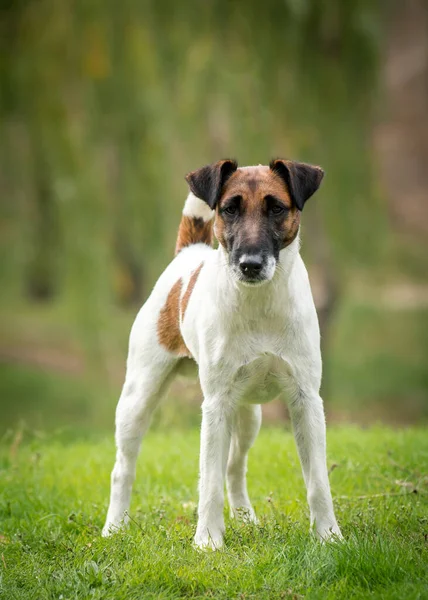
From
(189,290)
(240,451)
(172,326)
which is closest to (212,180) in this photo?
(189,290)

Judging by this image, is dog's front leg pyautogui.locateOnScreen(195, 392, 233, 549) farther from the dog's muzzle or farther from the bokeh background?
the bokeh background

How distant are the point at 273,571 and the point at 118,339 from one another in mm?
8708

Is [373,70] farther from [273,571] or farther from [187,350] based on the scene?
[273,571]

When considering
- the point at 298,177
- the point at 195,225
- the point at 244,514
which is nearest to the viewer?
the point at 298,177

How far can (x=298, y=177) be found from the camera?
4680 millimetres

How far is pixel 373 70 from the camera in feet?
37.1

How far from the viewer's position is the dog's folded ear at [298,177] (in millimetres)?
4637

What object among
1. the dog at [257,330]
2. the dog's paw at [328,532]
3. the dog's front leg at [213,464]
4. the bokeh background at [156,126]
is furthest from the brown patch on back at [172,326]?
the bokeh background at [156,126]

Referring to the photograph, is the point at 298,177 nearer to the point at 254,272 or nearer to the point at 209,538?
the point at 254,272

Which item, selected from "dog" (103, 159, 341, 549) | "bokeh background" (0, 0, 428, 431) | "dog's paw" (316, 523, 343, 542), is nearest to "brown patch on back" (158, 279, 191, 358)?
"dog" (103, 159, 341, 549)

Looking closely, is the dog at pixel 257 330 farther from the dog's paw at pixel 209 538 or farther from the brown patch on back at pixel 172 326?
the brown patch on back at pixel 172 326

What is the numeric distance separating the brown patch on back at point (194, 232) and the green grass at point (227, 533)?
69.3 inches

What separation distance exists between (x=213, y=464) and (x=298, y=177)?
161 cm

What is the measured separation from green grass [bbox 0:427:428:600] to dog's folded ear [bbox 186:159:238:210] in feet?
6.01
